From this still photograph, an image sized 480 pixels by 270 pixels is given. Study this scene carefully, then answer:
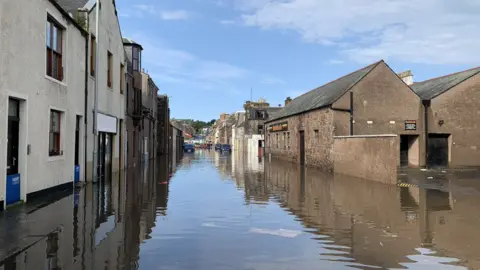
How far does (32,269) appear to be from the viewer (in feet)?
18.2

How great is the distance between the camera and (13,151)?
1040 cm

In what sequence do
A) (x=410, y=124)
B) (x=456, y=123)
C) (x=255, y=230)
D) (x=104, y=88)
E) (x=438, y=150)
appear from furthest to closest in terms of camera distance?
(x=438, y=150) → (x=456, y=123) → (x=410, y=124) → (x=104, y=88) → (x=255, y=230)

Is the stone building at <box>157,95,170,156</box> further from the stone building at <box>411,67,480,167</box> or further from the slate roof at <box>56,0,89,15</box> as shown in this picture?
the slate roof at <box>56,0,89,15</box>

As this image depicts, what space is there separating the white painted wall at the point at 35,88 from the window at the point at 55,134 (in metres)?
0.17

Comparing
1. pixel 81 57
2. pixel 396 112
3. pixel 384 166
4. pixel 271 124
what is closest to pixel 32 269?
pixel 81 57

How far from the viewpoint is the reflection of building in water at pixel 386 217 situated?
6.86 m

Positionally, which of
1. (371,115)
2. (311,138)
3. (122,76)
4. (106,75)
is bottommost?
(311,138)

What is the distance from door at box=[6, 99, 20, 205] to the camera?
1000 centimetres

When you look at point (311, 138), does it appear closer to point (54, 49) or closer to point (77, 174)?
point (77, 174)

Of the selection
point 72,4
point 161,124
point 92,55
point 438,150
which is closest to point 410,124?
point 438,150

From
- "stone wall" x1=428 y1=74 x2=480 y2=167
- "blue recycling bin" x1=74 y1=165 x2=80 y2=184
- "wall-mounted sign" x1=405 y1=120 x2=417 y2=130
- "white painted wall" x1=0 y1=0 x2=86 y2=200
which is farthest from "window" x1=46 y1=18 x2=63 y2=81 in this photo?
"stone wall" x1=428 y1=74 x2=480 y2=167

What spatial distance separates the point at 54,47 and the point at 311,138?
18.9 meters

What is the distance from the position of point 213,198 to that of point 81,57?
748 cm

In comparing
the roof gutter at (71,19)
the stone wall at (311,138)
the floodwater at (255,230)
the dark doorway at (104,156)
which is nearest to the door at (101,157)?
the dark doorway at (104,156)
